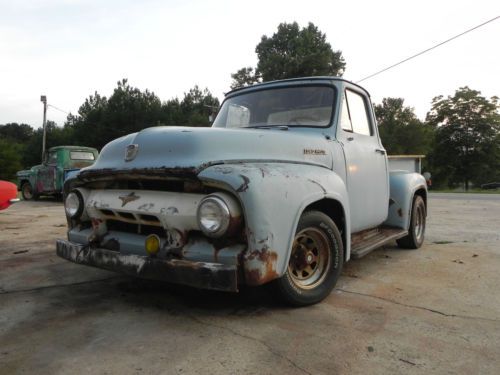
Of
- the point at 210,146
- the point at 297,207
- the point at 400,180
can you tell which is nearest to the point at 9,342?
the point at 210,146

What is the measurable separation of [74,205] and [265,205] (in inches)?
68.5

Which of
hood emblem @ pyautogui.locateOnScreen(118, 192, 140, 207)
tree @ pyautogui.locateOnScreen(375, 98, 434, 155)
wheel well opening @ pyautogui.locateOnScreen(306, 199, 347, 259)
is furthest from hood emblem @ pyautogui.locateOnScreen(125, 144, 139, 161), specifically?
tree @ pyautogui.locateOnScreen(375, 98, 434, 155)

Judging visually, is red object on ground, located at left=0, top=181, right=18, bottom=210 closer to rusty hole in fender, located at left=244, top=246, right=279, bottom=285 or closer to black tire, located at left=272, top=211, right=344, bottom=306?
black tire, located at left=272, top=211, right=344, bottom=306

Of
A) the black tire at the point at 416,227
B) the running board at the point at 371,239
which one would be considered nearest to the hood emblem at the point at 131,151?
the running board at the point at 371,239

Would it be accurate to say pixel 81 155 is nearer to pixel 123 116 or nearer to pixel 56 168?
pixel 56 168

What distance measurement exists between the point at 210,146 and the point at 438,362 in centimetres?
185

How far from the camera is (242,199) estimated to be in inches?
98.3

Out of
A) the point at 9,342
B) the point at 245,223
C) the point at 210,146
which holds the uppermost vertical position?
the point at 210,146

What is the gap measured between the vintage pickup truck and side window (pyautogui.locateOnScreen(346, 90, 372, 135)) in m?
0.03

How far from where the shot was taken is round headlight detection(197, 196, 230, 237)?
2.48 metres

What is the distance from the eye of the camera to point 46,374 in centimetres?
208

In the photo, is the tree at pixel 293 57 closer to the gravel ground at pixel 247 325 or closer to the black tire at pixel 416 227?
the black tire at pixel 416 227

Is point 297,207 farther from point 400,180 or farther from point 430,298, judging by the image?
point 400,180

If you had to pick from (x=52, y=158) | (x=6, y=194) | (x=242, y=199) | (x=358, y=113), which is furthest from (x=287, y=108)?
(x=52, y=158)
